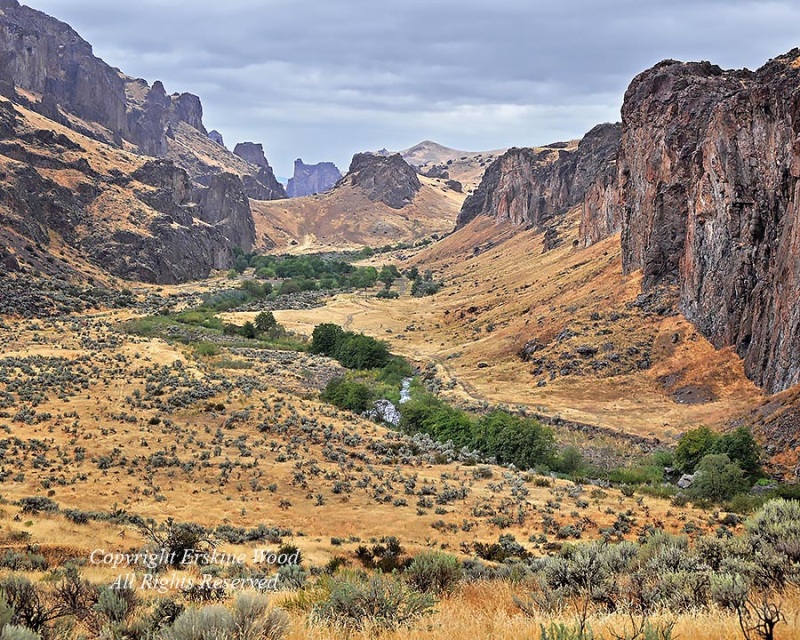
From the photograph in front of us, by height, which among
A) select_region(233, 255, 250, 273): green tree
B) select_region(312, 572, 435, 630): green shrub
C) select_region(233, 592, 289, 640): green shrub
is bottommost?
select_region(312, 572, 435, 630): green shrub

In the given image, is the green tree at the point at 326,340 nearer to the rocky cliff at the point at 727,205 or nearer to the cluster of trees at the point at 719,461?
the rocky cliff at the point at 727,205

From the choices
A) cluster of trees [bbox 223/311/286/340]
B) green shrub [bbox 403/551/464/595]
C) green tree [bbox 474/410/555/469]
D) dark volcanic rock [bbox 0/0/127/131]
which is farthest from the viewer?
dark volcanic rock [bbox 0/0/127/131]

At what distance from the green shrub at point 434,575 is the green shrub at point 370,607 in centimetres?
198

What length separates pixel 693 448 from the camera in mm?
30359

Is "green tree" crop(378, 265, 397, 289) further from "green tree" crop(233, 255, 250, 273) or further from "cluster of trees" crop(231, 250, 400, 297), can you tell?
"green tree" crop(233, 255, 250, 273)

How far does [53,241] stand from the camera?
299 ft

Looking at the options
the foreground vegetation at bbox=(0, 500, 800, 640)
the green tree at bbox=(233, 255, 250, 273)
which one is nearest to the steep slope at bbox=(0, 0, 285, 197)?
the green tree at bbox=(233, 255, 250, 273)

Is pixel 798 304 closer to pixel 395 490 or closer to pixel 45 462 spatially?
pixel 395 490

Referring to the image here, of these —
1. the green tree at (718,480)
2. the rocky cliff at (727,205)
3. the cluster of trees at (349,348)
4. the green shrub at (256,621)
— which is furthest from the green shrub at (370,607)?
the cluster of trees at (349,348)

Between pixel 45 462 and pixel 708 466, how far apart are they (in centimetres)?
2887

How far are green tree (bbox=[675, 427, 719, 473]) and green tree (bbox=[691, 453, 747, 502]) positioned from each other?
7.31 feet

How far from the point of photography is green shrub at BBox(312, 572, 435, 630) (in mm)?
7625

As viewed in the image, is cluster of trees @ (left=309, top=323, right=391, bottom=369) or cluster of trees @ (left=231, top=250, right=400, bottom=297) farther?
cluster of trees @ (left=231, top=250, right=400, bottom=297)

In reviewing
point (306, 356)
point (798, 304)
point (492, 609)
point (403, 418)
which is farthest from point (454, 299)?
point (492, 609)
